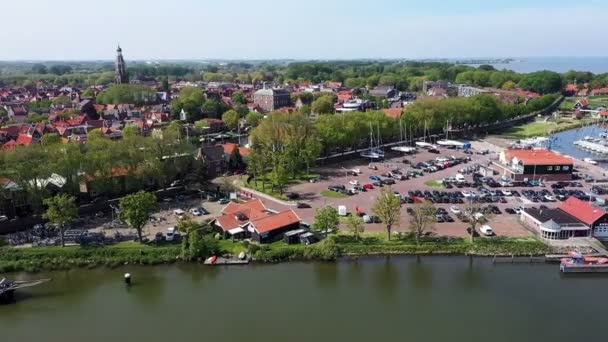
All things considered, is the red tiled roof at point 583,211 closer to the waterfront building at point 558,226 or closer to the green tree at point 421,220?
the waterfront building at point 558,226

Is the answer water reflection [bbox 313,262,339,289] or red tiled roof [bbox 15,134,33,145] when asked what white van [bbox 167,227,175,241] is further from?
red tiled roof [bbox 15,134,33,145]

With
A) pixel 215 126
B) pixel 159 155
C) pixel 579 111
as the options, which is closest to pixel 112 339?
pixel 159 155

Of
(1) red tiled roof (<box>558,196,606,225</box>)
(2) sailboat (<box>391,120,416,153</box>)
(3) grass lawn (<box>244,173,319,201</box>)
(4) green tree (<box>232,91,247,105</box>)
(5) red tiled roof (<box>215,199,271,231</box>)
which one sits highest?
(4) green tree (<box>232,91,247,105</box>)

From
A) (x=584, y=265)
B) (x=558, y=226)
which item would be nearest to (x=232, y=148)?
(x=558, y=226)

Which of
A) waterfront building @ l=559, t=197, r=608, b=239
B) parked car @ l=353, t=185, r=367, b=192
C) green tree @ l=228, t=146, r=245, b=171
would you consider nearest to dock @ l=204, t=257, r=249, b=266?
parked car @ l=353, t=185, r=367, b=192

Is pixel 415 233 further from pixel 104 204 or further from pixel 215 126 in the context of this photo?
pixel 215 126

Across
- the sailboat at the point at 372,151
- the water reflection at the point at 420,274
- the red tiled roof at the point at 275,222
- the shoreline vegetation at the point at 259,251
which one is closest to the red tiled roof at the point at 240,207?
the red tiled roof at the point at 275,222

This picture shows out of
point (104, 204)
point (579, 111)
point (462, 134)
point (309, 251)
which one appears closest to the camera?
point (309, 251)
